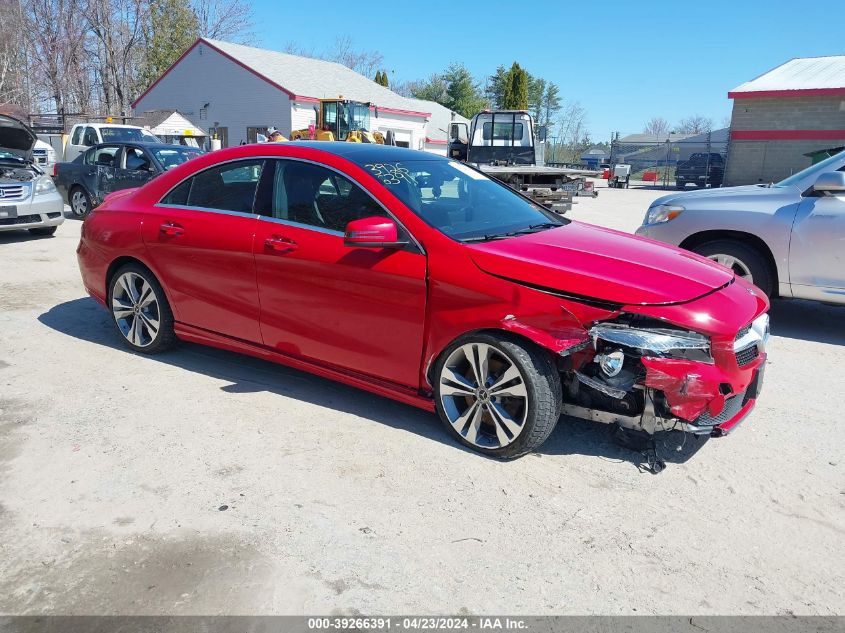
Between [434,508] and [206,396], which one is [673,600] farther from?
[206,396]

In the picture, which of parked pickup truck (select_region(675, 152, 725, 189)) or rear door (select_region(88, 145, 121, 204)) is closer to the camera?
rear door (select_region(88, 145, 121, 204))

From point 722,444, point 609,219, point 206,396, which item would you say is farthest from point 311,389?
point 609,219

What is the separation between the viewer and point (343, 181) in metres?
4.07

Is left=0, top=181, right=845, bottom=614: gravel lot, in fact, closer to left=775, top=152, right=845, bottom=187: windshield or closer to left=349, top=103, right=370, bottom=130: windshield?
left=775, top=152, right=845, bottom=187: windshield

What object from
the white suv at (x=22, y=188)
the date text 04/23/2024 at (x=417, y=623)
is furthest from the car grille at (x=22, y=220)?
the date text 04/23/2024 at (x=417, y=623)

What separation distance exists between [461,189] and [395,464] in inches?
74.1

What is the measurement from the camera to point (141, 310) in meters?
5.10

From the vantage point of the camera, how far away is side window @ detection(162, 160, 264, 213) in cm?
448

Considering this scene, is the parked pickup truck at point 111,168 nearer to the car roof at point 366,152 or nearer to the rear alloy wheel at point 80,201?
the rear alloy wheel at point 80,201

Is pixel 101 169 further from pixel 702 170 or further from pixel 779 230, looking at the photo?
pixel 702 170

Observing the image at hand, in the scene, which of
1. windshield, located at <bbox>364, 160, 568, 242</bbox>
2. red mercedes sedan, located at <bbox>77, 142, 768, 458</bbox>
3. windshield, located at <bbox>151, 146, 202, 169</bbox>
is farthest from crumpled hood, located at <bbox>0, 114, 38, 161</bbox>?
windshield, located at <bbox>364, 160, 568, 242</bbox>

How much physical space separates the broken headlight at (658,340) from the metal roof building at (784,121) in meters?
28.7

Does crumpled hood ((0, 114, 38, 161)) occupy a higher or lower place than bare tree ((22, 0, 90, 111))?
lower

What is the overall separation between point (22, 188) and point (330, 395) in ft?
27.1
